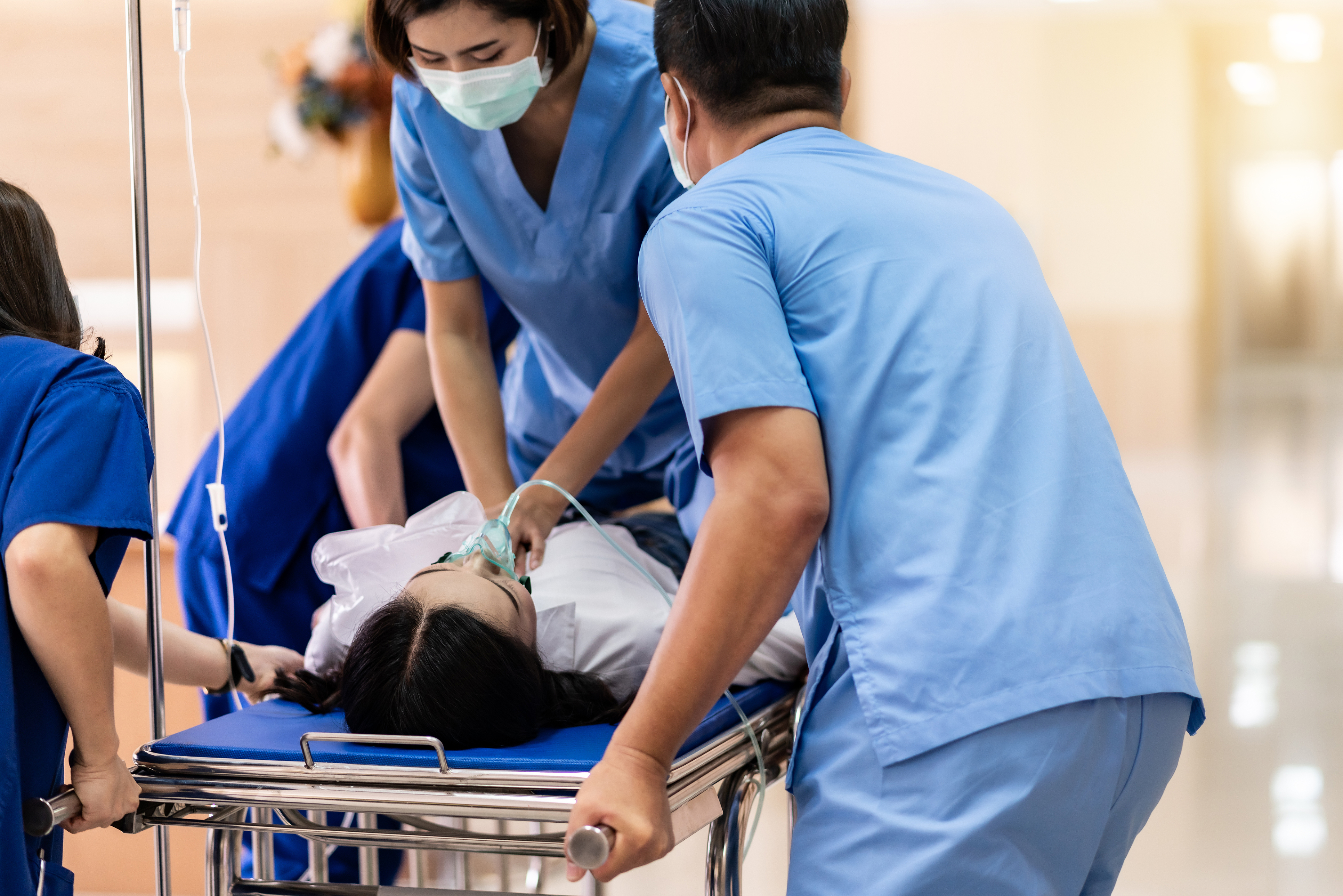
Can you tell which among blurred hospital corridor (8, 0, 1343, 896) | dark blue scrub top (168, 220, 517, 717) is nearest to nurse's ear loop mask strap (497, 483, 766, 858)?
dark blue scrub top (168, 220, 517, 717)

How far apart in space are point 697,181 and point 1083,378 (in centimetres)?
36

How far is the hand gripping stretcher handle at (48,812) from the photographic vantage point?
1021 millimetres

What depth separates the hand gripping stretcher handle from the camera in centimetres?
102

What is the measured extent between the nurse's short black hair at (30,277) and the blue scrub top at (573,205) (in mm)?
538

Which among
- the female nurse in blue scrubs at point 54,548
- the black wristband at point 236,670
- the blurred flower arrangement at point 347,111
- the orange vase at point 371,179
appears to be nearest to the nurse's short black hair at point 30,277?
the female nurse in blue scrubs at point 54,548

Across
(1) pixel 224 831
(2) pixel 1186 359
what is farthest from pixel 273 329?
(2) pixel 1186 359

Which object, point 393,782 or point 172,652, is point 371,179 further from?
point 393,782

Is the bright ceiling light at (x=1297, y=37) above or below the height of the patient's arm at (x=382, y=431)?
above

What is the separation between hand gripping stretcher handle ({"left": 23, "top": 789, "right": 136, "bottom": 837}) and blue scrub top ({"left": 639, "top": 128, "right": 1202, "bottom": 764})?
64cm

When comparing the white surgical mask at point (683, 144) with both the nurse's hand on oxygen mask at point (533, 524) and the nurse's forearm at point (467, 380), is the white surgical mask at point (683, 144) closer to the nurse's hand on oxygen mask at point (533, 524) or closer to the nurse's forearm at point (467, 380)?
the nurse's hand on oxygen mask at point (533, 524)

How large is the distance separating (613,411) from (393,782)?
582mm

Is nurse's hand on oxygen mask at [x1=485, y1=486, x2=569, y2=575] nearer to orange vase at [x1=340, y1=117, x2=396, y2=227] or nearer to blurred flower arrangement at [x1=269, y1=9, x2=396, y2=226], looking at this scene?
blurred flower arrangement at [x1=269, y1=9, x2=396, y2=226]

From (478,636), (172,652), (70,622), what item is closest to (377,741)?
(478,636)

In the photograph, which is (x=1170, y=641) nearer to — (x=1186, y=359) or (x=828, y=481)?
(x=828, y=481)
